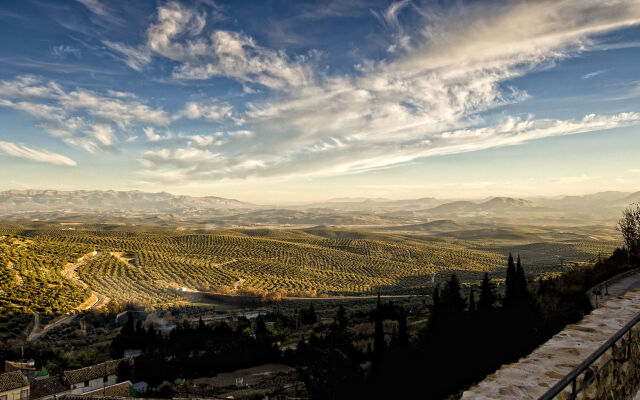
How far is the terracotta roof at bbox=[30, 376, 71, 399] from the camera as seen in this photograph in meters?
20.6

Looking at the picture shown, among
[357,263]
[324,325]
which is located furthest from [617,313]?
[357,263]

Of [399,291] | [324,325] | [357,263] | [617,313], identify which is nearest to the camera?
[617,313]

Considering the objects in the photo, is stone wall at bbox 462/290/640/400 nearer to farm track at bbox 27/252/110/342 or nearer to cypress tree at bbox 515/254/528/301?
cypress tree at bbox 515/254/528/301

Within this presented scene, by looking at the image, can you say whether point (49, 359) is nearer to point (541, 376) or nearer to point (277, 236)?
point (541, 376)

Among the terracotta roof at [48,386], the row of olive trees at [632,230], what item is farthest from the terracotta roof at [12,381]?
the row of olive trees at [632,230]

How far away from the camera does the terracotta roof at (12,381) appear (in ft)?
63.7

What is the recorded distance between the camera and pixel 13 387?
64.8 ft

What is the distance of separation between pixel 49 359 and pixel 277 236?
10275 centimetres

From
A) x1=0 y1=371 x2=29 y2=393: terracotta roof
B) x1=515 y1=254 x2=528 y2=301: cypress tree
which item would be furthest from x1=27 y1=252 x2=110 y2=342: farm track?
x1=515 y1=254 x2=528 y2=301: cypress tree

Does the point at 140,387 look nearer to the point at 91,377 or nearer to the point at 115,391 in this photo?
the point at 115,391

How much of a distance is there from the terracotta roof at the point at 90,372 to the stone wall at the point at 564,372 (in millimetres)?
25776

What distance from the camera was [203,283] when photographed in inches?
2318

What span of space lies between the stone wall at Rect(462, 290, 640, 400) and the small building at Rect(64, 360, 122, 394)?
82.9 feet

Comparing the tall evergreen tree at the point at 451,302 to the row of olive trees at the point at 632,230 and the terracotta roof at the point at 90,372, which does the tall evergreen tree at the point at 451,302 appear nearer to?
the row of olive trees at the point at 632,230
